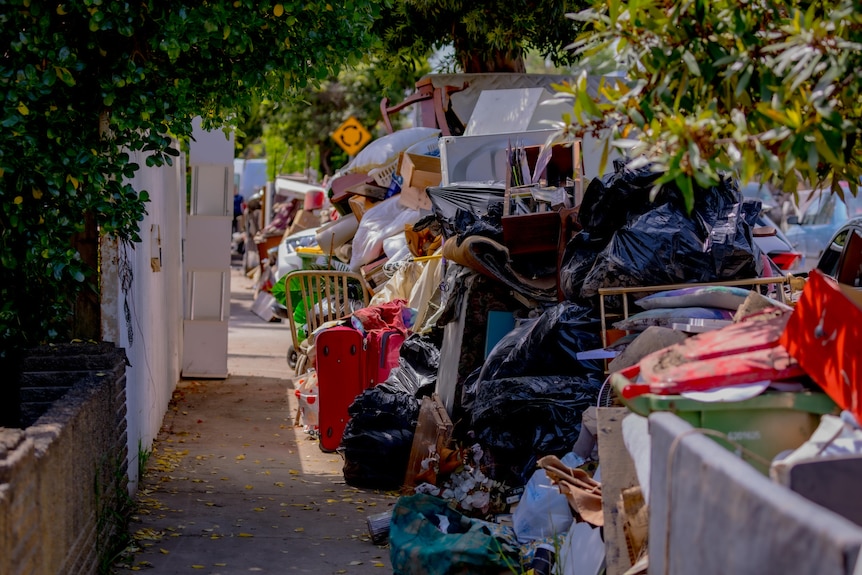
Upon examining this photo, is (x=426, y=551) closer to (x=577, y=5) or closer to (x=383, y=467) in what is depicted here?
(x=383, y=467)

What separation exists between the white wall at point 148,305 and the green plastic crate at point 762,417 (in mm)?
3675

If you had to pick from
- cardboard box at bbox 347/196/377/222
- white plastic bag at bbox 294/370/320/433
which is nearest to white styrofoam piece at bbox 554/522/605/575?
white plastic bag at bbox 294/370/320/433

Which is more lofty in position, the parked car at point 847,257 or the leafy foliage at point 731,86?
the leafy foliage at point 731,86

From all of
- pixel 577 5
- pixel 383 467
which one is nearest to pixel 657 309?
pixel 383 467

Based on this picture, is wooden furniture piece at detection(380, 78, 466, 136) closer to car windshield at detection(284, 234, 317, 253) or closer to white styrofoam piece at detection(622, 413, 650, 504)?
car windshield at detection(284, 234, 317, 253)

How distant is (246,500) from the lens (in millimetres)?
6723

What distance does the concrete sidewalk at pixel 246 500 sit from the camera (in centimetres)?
549

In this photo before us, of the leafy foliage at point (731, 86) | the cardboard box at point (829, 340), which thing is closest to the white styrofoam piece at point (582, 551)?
the cardboard box at point (829, 340)

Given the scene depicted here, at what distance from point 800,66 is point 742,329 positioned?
4.10 ft

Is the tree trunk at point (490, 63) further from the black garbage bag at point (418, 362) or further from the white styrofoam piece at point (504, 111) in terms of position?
the black garbage bag at point (418, 362)

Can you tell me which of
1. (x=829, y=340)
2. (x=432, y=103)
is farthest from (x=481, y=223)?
(x=432, y=103)

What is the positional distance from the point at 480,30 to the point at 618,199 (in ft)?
18.4

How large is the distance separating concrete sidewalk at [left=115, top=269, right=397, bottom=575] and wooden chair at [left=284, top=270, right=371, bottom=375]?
632 mm

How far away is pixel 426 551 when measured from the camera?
16.1 ft
